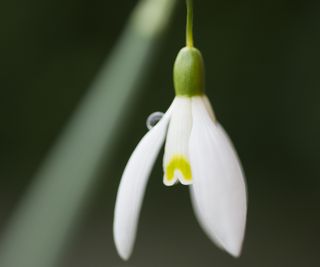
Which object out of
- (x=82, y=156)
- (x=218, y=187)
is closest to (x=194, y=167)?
(x=218, y=187)

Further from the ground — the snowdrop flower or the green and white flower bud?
the green and white flower bud

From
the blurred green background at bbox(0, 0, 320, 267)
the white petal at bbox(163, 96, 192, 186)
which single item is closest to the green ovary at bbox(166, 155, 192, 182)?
the white petal at bbox(163, 96, 192, 186)

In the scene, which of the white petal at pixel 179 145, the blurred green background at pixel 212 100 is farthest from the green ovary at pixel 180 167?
the blurred green background at pixel 212 100

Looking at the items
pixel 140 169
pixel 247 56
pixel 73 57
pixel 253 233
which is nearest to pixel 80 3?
pixel 73 57

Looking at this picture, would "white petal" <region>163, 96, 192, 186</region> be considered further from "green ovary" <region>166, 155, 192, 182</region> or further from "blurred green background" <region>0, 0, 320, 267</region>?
"blurred green background" <region>0, 0, 320, 267</region>

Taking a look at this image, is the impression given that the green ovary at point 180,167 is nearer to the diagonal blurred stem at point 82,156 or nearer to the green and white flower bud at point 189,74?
the green and white flower bud at point 189,74

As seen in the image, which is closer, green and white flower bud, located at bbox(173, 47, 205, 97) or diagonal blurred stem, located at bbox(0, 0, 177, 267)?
green and white flower bud, located at bbox(173, 47, 205, 97)

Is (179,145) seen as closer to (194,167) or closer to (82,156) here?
(194,167)
